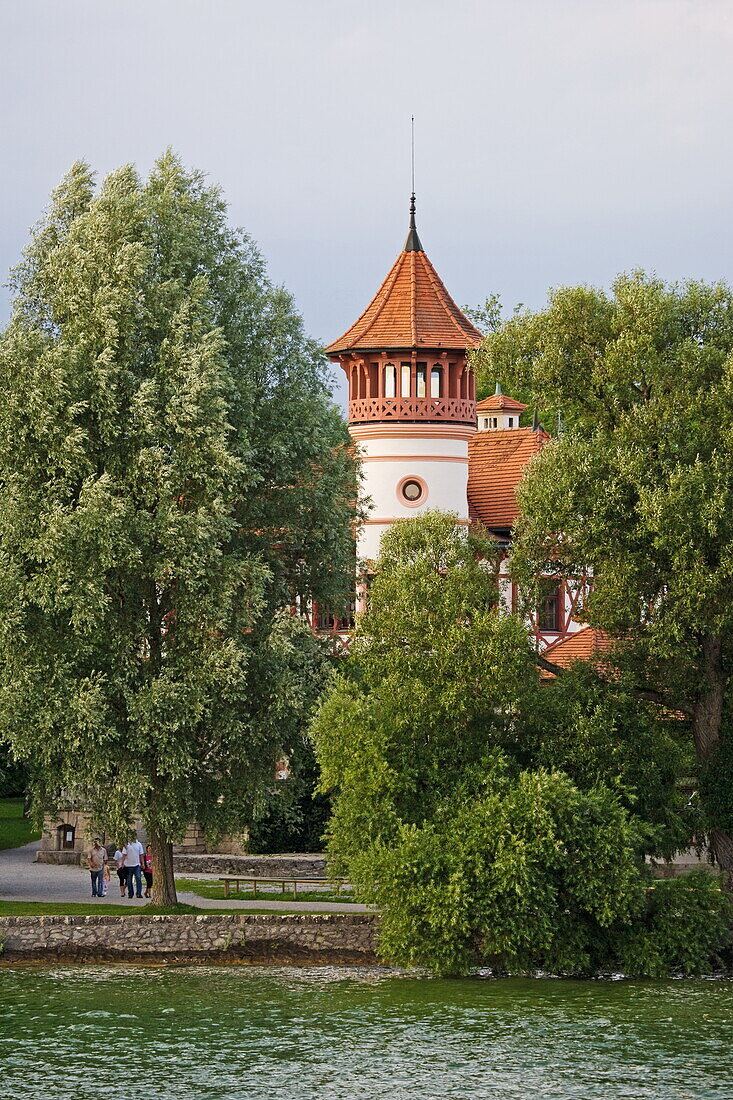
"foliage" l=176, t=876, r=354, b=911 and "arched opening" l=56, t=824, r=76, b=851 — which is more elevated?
"arched opening" l=56, t=824, r=76, b=851

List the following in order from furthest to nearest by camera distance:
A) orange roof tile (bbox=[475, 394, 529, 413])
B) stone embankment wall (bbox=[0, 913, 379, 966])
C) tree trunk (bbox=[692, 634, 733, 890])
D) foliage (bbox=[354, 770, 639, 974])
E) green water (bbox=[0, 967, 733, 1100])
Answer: orange roof tile (bbox=[475, 394, 529, 413])
tree trunk (bbox=[692, 634, 733, 890])
stone embankment wall (bbox=[0, 913, 379, 966])
foliage (bbox=[354, 770, 639, 974])
green water (bbox=[0, 967, 733, 1100])

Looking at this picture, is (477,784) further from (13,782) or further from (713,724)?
(13,782)

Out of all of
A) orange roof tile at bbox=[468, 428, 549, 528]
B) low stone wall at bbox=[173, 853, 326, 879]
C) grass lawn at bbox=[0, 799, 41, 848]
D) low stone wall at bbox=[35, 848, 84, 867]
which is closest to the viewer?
low stone wall at bbox=[173, 853, 326, 879]

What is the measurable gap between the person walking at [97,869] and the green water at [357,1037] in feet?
20.1

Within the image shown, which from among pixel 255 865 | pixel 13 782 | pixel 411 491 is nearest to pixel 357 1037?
pixel 255 865

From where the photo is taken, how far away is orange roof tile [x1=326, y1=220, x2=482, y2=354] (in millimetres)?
50781

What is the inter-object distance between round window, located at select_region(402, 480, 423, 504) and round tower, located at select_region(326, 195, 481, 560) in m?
0.03

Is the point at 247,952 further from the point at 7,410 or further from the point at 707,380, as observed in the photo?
the point at 707,380

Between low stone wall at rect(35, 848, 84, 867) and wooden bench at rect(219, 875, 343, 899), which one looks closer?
wooden bench at rect(219, 875, 343, 899)

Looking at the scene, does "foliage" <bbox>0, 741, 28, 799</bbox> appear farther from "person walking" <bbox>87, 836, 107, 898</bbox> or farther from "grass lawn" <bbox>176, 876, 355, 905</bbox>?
"grass lawn" <bbox>176, 876, 355, 905</bbox>

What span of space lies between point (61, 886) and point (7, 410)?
1308cm

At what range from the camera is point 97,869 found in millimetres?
39125

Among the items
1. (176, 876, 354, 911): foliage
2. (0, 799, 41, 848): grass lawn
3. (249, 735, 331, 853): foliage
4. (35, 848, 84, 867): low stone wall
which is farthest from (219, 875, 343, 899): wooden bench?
(0, 799, 41, 848): grass lawn

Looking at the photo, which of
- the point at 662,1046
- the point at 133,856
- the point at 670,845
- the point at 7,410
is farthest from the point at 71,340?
the point at 662,1046
